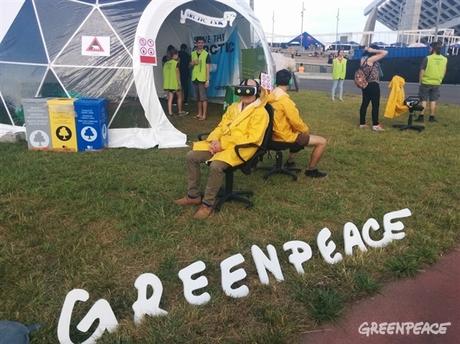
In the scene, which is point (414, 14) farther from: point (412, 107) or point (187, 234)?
point (187, 234)

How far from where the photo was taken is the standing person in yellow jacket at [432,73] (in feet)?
28.8

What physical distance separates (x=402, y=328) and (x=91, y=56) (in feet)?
20.1

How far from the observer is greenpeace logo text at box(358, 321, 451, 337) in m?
2.58

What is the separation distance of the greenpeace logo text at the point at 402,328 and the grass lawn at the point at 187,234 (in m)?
0.21

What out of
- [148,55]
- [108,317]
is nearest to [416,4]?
[148,55]

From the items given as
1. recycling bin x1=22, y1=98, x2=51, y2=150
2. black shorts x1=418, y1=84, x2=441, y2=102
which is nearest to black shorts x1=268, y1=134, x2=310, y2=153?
recycling bin x1=22, y1=98, x2=51, y2=150

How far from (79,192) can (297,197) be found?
2.47m

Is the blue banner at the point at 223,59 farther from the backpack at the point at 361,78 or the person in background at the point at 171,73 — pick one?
the backpack at the point at 361,78

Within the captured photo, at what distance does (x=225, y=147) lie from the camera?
4219 mm

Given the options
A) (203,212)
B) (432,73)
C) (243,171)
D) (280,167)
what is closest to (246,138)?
(243,171)

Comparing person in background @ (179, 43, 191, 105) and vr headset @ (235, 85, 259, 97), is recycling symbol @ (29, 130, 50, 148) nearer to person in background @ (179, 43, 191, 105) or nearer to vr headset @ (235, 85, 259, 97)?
vr headset @ (235, 85, 259, 97)

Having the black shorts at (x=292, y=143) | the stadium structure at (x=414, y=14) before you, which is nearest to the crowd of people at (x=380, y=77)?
the black shorts at (x=292, y=143)

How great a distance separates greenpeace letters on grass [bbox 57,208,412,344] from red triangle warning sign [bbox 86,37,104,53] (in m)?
5.02

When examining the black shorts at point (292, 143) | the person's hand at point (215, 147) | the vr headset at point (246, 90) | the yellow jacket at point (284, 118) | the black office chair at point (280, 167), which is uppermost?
the vr headset at point (246, 90)
